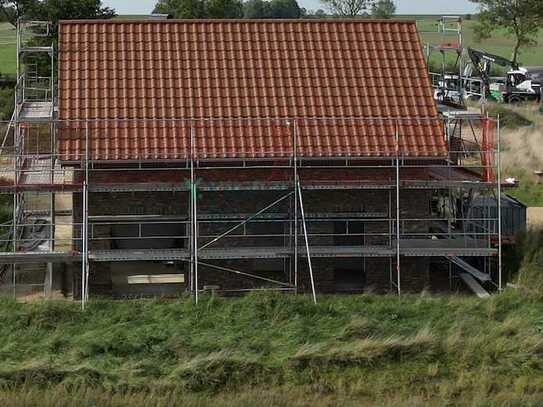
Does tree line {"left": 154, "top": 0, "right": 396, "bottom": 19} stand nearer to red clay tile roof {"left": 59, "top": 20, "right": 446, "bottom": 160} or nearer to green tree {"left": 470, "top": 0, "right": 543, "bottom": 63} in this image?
green tree {"left": 470, "top": 0, "right": 543, "bottom": 63}

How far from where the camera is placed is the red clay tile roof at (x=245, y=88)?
18.4 m

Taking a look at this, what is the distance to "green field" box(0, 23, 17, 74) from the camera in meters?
63.0

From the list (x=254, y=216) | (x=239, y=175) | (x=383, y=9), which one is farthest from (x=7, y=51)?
(x=254, y=216)

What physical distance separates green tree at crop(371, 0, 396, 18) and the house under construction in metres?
61.5

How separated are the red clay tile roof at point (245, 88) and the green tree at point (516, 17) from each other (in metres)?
45.0

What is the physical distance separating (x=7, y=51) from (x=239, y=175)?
6102 centimetres

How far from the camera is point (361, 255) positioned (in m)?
17.8

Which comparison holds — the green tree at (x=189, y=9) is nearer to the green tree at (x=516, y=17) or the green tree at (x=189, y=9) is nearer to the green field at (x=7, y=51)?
the green field at (x=7, y=51)

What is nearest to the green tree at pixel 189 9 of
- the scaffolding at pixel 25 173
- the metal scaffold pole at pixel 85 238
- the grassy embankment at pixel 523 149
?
the grassy embankment at pixel 523 149

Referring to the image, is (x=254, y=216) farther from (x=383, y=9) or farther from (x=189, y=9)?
(x=383, y=9)

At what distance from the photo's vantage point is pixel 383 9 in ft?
292

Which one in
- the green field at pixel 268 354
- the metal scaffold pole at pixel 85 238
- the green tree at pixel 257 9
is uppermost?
the green tree at pixel 257 9

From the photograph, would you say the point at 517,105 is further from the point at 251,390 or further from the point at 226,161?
the point at 251,390

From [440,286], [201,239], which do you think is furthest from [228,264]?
[440,286]
